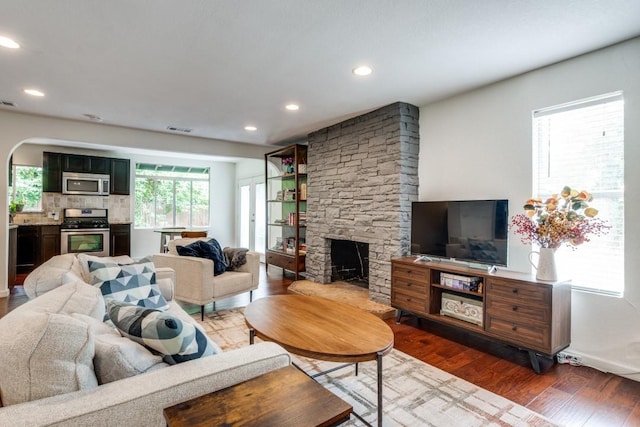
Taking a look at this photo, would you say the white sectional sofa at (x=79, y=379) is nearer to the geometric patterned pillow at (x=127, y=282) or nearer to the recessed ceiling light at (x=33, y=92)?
the geometric patterned pillow at (x=127, y=282)

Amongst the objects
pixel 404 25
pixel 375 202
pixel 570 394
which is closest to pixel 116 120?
pixel 375 202

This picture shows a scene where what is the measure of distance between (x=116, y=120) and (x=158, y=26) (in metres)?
2.83

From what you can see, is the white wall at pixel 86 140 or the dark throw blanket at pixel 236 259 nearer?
the dark throw blanket at pixel 236 259

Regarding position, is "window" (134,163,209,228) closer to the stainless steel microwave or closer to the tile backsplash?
the tile backsplash

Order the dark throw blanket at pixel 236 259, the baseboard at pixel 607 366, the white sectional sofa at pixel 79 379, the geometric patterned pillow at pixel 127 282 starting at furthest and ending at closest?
the dark throw blanket at pixel 236 259
the baseboard at pixel 607 366
the geometric patterned pillow at pixel 127 282
the white sectional sofa at pixel 79 379

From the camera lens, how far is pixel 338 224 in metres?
4.57

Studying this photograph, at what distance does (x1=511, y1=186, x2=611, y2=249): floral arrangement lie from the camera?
7.86 ft

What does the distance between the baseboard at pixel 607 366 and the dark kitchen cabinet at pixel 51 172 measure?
26.6 ft

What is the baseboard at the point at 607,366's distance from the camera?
2.32 meters

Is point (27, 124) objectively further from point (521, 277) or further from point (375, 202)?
point (521, 277)

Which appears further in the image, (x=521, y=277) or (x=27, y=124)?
(x=27, y=124)

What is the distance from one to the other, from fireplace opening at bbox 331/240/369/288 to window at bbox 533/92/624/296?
2.64m

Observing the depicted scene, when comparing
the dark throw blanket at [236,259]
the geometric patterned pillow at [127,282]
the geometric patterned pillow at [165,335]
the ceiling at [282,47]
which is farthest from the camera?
the dark throw blanket at [236,259]

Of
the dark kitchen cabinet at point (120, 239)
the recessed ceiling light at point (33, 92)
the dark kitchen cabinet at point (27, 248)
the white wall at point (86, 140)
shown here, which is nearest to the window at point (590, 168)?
the white wall at point (86, 140)
